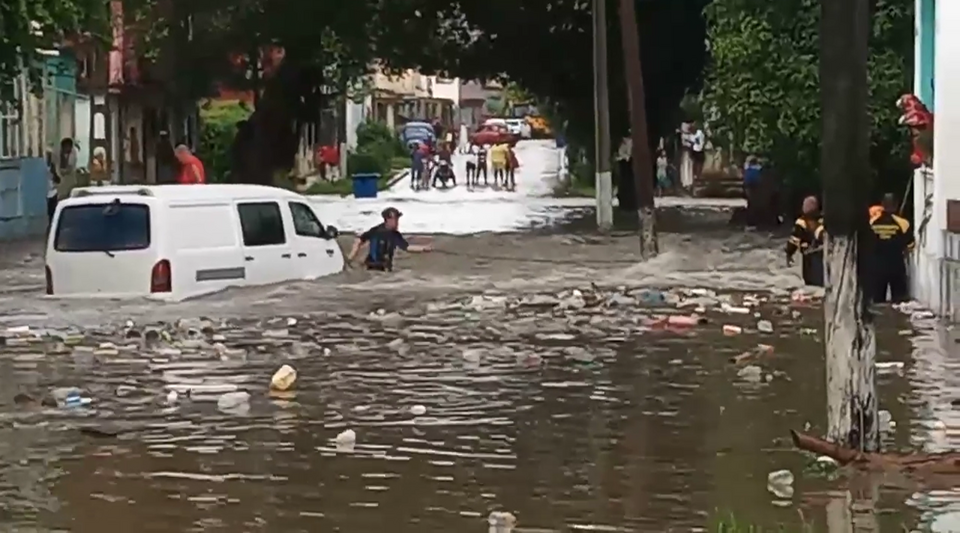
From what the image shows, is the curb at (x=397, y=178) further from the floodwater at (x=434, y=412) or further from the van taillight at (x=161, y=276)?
the van taillight at (x=161, y=276)

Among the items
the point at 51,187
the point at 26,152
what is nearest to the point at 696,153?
the point at 26,152

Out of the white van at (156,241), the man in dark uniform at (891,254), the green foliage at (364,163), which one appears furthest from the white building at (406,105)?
the man in dark uniform at (891,254)

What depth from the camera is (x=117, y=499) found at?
33.6 ft

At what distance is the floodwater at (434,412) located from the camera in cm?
1000

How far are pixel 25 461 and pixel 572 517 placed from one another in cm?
358

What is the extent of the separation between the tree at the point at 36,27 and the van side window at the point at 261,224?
29.8 ft

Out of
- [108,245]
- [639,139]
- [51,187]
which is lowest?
[108,245]

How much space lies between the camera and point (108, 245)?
66.9 feet

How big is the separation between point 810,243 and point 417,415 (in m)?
11.5

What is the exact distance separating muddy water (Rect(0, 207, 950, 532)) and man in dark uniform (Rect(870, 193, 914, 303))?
3.27 ft

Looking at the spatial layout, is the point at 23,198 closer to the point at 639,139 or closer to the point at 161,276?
the point at 639,139

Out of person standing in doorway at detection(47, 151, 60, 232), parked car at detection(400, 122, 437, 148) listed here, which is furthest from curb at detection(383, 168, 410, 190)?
person standing in doorway at detection(47, 151, 60, 232)

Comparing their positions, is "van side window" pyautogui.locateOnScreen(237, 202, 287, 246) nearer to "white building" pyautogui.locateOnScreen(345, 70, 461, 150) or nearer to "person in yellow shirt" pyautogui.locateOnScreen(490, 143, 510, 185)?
"person in yellow shirt" pyautogui.locateOnScreen(490, 143, 510, 185)

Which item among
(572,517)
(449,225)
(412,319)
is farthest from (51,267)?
(449,225)
